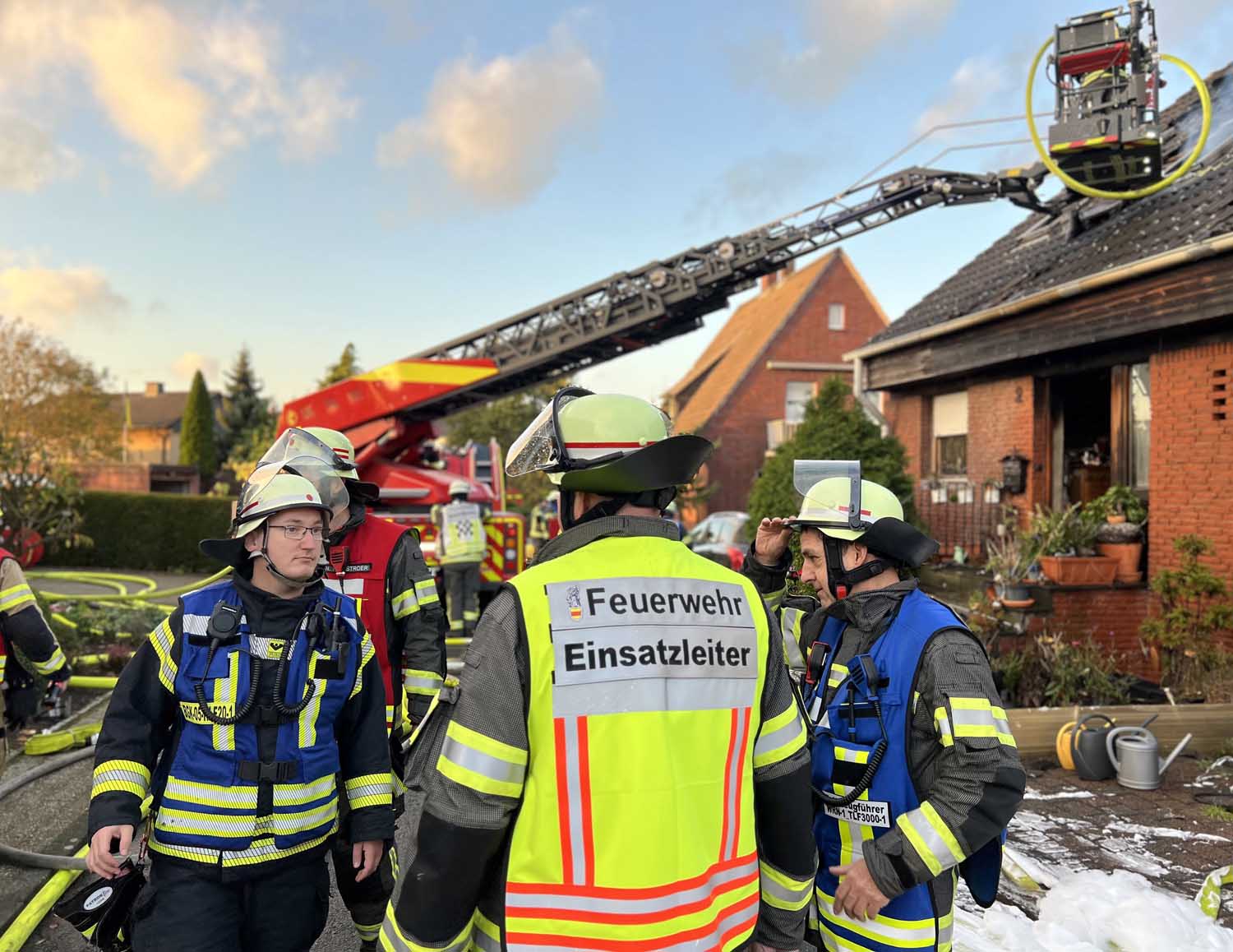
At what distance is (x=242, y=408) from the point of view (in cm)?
4566

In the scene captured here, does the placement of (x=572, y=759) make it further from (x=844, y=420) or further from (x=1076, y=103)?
(x=1076, y=103)

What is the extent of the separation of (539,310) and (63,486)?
12.2 metres

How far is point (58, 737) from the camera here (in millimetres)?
5469

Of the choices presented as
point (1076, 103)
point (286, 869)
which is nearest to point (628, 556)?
point (286, 869)

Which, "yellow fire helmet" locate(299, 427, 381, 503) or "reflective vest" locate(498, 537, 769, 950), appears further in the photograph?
"yellow fire helmet" locate(299, 427, 381, 503)

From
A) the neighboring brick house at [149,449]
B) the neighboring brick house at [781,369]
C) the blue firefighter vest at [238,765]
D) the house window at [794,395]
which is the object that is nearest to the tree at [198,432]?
the neighboring brick house at [149,449]

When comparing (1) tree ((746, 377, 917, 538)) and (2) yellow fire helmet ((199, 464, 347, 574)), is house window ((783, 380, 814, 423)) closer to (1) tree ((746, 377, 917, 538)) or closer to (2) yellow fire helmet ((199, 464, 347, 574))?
(1) tree ((746, 377, 917, 538))

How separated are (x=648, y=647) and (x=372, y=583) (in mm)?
2260

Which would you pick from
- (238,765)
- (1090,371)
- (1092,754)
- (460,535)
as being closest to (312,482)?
(238,765)

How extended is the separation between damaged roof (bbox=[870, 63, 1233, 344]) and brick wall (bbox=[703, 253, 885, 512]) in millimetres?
15555

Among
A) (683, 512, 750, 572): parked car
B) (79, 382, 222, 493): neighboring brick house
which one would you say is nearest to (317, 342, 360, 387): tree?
(79, 382, 222, 493): neighboring brick house

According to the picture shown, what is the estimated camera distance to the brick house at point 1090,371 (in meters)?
7.43

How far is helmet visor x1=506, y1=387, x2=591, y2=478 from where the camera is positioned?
5.69ft

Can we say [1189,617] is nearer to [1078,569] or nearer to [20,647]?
[1078,569]
